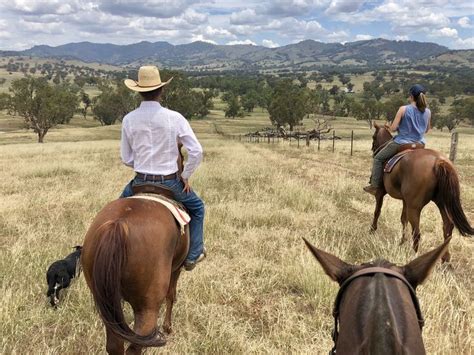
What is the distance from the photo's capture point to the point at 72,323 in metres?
4.79

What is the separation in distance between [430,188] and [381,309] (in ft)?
20.1

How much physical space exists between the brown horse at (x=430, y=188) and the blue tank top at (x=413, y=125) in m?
0.64

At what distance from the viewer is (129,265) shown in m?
3.48

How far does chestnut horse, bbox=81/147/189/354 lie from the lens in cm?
333

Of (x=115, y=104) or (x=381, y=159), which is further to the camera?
(x=115, y=104)

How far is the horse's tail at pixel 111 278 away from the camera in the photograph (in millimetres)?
3309

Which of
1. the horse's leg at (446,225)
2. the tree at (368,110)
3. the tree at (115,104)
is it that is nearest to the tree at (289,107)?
the tree at (115,104)

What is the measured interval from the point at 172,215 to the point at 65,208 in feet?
23.6

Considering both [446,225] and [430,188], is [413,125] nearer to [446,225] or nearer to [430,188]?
[430,188]

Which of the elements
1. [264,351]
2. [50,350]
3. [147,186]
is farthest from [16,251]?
[264,351]

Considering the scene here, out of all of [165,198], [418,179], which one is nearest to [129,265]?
[165,198]

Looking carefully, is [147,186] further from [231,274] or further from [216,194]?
[216,194]

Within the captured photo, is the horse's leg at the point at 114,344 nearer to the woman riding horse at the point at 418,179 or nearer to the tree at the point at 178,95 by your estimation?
the woman riding horse at the point at 418,179

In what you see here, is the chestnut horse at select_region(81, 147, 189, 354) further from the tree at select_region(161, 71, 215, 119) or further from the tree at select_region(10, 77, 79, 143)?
the tree at select_region(161, 71, 215, 119)
